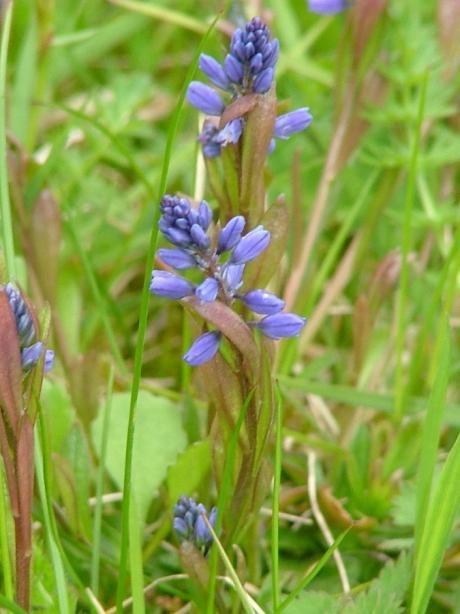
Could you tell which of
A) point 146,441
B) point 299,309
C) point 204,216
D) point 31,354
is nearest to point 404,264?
point 299,309

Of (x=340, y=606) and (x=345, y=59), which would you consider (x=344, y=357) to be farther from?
(x=340, y=606)

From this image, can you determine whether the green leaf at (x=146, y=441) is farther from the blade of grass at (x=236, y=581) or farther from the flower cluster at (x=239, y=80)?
the flower cluster at (x=239, y=80)

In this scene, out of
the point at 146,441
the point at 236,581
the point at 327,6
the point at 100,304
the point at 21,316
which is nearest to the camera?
the point at 21,316

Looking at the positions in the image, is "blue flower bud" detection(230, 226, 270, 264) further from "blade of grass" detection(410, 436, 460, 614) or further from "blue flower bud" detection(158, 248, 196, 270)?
"blade of grass" detection(410, 436, 460, 614)

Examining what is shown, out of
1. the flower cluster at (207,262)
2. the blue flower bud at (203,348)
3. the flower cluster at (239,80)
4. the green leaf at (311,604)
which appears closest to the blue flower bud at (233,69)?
the flower cluster at (239,80)

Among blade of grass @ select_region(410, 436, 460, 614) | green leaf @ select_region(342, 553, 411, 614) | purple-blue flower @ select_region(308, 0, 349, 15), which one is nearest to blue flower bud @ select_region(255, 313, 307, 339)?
blade of grass @ select_region(410, 436, 460, 614)

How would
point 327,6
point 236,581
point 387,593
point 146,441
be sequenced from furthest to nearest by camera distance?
point 327,6, point 146,441, point 387,593, point 236,581

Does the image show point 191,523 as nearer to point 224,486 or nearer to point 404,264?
point 224,486
